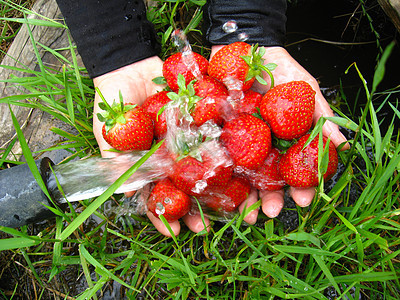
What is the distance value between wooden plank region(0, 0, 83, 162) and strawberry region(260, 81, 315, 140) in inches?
45.8

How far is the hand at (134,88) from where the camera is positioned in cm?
144

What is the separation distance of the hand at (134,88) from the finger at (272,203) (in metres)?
0.27

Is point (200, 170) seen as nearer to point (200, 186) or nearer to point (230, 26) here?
point (200, 186)

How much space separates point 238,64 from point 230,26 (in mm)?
455

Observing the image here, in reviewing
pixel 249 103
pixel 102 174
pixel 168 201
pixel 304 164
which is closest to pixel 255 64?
pixel 249 103

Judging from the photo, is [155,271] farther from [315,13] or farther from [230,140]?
[315,13]

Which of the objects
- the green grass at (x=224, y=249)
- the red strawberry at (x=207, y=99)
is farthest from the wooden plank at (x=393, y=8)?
the red strawberry at (x=207, y=99)

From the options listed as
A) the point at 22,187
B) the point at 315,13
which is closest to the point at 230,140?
the point at 22,187

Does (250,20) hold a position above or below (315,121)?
above

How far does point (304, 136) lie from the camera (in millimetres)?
1258

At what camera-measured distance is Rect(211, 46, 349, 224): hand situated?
4.39 ft

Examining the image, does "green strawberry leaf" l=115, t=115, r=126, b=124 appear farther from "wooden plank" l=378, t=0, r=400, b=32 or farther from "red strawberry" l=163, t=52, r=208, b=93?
"wooden plank" l=378, t=0, r=400, b=32

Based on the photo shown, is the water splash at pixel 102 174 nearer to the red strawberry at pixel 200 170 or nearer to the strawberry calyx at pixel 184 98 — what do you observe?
the red strawberry at pixel 200 170

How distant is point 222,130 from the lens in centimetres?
131
